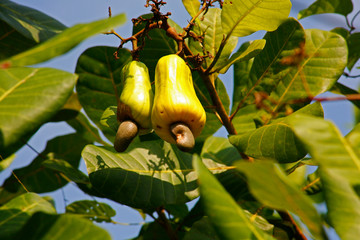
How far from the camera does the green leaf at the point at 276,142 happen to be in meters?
1.34

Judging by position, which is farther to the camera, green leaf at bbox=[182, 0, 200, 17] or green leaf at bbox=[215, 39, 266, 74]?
green leaf at bbox=[182, 0, 200, 17]

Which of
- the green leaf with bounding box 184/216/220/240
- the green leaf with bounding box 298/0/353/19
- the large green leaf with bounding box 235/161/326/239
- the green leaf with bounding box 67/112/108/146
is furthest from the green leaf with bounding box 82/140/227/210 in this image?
the green leaf with bounding box 298/0/353/19

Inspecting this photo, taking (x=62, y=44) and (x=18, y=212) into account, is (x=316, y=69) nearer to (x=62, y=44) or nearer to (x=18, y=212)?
(x=62, y=44)

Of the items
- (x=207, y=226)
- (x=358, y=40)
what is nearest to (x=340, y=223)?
(x=207, y=226)

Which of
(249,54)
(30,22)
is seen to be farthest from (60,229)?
(30,22)

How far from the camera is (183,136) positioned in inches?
48.9

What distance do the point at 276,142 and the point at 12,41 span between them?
1424mm

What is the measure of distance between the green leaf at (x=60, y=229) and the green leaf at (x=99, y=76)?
1.02 m

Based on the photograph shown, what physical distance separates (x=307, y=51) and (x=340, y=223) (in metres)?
0.94

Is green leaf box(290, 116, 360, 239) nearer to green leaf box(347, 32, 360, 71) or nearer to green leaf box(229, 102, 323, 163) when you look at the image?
green leaf box(229, 102, 323, 163)

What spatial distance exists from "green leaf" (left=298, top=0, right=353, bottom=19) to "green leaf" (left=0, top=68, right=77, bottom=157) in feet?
6.43

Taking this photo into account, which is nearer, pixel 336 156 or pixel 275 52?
pixel 336 156

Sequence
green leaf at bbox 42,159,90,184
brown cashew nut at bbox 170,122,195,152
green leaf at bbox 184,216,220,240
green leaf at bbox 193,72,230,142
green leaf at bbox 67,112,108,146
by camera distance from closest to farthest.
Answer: brown cashew nut at bbox 170,122,195,152
green leaf at bbox 184,216,220,240
green leaf at bbox 42,159,90,184
green leaf at bbox 193,72,230,142
green leaf at bbox 67,112,108,146

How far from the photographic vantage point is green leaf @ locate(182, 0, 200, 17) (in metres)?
1.62
